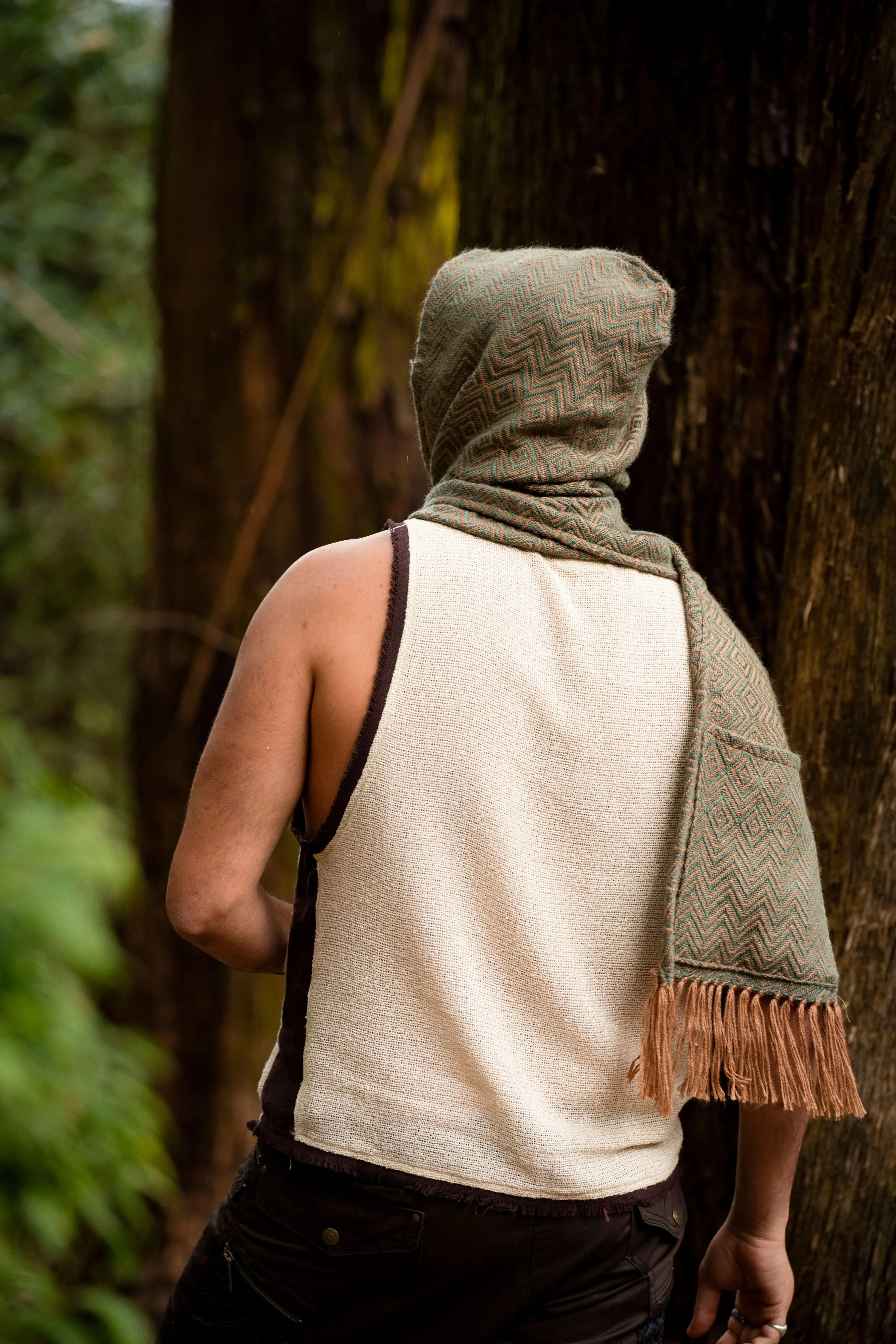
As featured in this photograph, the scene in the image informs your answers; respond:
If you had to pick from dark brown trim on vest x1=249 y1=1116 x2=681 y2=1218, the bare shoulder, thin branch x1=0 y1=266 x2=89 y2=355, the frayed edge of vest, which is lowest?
dark brown trim on vest x1=249 y1=1116 x2=681 y2=1218

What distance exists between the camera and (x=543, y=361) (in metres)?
1.41

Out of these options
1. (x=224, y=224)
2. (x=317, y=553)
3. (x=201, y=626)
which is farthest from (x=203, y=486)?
(x=317, y=553)

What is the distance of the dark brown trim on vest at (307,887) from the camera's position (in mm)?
1354

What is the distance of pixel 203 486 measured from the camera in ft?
14.5

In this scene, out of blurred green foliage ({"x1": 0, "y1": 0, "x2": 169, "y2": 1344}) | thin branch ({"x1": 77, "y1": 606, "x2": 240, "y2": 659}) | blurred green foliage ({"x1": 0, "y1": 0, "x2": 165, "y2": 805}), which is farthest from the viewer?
blurred green foliage ({"x1": 0, "y1": 0, "x2": 165, "y2": 805})

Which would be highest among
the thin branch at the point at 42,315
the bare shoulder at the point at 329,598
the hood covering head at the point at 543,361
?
the hood covering head at the point at 543,361

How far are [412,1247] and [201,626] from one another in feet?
10.6

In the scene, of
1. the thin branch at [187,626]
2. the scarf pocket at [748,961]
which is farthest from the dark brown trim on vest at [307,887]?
the thin branch at [187,626]

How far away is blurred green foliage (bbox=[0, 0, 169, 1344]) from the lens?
377cm

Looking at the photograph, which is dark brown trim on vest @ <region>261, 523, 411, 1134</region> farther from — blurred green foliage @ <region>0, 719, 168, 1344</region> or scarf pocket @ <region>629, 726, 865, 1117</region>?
blurred green foliage @ <region>0, 719, 168, 1344</region>

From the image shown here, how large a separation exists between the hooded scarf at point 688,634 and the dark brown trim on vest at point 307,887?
139 mm

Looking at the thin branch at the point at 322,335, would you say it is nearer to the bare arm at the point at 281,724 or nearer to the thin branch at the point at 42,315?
the thin branch at the point at 42,315

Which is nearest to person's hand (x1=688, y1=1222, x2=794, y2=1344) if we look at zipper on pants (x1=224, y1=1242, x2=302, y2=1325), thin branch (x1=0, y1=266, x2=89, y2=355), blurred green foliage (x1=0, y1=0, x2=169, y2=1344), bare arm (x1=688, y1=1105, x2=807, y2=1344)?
bare arm (x1=688, y1=1105, x2=807, y2=1344)

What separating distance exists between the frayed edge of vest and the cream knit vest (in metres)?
0.07
